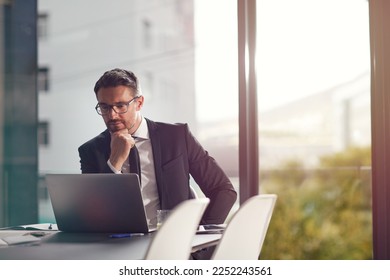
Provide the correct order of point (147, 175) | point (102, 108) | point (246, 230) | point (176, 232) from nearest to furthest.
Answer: point (176, 232) → point (246, 230) → point (147, 175) → point (102, 108)

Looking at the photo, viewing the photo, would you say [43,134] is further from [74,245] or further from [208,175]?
[74,245]

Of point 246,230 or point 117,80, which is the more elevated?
point 117,80

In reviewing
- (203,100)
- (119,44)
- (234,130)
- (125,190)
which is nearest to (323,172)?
(234,130)

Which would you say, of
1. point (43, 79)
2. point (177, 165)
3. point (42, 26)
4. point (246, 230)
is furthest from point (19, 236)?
point (42, 26)

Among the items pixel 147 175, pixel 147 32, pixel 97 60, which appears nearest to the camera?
pixel 147 175

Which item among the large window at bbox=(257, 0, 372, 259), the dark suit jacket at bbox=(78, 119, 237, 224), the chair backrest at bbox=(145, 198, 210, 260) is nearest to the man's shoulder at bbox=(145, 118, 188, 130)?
the dark suit jacket at bbox=(78, 119, 237, 224)

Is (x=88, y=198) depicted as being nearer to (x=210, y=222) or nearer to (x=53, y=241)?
(x=53, y=241)

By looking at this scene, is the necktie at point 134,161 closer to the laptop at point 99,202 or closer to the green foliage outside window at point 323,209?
the green foliage outside window at point 323,209

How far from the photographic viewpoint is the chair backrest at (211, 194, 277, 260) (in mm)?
2432

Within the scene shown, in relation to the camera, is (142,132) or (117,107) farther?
(117,107)

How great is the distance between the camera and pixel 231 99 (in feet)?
14.5

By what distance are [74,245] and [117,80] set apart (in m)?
1.93

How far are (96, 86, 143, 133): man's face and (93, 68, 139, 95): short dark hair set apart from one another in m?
0.03

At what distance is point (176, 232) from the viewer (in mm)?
2059
